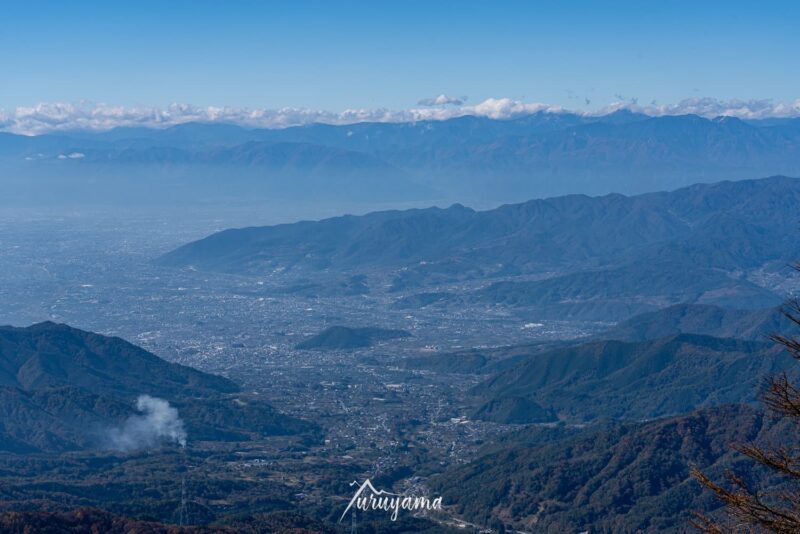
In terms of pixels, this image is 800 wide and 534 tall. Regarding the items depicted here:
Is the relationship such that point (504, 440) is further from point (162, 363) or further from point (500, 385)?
point (162, 363)

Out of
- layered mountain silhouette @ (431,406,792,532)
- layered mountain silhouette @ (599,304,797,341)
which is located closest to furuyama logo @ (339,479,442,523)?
layered mountain silhouette @ (431,406,792,532)

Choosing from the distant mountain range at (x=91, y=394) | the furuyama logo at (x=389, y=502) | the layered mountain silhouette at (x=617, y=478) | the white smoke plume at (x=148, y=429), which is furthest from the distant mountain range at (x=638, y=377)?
the furuyama logo at (x=389, y=502)

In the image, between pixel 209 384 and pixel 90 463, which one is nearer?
pixel 90 463

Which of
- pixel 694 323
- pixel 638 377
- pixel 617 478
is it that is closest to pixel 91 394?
pixel 617 478

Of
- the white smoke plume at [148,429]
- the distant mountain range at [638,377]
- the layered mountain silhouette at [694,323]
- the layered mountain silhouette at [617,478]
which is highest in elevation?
the layered mountain silhouette at [617,478]

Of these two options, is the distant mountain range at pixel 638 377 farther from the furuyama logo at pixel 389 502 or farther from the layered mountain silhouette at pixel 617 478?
the furuyama logo at pixel 389 502

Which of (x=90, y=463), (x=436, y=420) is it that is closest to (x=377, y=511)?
(x=90, y=463)

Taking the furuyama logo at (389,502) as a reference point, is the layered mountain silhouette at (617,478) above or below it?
above

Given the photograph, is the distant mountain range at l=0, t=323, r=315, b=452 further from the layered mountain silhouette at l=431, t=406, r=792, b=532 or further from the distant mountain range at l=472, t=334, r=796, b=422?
the layered mountain silhouette at l=431, t=406, r=792, b=532
